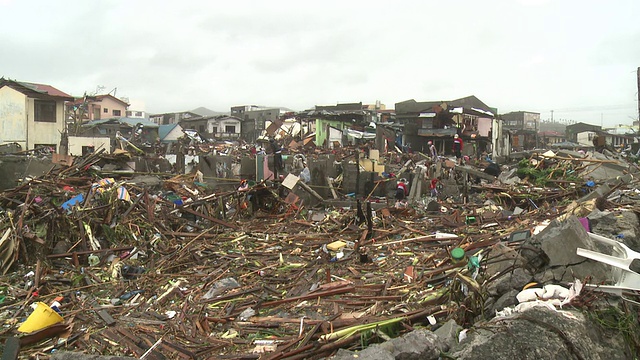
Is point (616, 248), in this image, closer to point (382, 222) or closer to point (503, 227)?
point (503, 227)

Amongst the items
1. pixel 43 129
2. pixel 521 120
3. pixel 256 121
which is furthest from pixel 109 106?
pixel 521 120

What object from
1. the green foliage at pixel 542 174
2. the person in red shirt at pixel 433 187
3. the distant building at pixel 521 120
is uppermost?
the distant building at pixel 521 120

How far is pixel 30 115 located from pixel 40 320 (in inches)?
976

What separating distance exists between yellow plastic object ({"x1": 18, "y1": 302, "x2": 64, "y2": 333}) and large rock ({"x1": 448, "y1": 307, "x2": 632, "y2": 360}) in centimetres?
460

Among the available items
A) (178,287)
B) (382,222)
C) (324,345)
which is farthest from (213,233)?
(324,345)

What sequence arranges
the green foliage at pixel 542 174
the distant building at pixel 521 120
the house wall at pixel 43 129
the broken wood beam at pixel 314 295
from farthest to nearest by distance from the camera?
the distant building at pixel 521 120 < the house wall at pixel 43 129 < the green foliage at pixel 542 174 < the broken wood beam at pixel 314 295

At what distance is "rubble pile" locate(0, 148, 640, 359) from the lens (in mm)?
4309

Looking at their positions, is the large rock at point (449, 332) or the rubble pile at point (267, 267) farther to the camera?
the rubble pile at point (267, 267)

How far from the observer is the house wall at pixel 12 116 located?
80.0 feet

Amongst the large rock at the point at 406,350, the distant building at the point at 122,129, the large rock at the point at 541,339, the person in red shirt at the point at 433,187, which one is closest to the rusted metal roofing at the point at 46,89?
the distant building at the point at 122,129

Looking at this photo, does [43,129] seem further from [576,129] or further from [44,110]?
[576,129]

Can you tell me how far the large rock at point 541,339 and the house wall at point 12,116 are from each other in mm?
27647

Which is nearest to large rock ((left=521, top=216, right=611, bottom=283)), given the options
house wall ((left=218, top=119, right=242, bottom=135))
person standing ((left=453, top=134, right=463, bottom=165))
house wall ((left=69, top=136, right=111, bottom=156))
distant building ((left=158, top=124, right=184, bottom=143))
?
house wall ((left=69, top=136, right=111, bottom=156))

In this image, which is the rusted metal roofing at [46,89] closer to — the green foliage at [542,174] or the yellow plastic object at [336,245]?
the yellow plastic object at [336,245]
